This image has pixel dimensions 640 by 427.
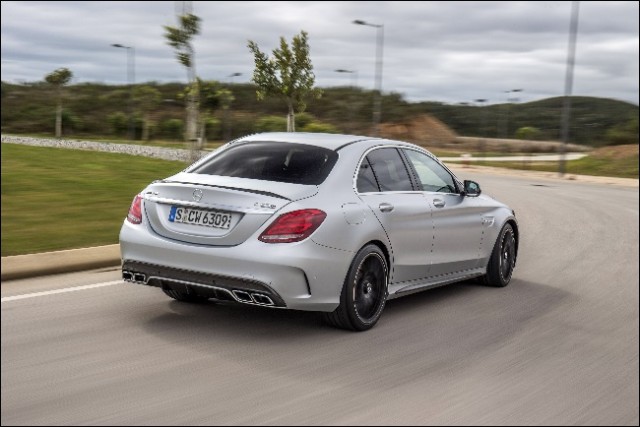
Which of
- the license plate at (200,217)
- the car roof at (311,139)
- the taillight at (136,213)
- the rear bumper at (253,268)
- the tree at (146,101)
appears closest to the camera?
the rear bumper at (253,268)

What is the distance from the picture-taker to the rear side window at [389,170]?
7609 mm

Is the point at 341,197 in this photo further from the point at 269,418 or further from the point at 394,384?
the point at 269,418

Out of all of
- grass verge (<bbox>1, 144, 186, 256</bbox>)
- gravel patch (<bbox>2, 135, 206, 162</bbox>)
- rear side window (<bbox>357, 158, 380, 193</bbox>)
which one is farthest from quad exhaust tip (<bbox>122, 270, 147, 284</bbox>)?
gravel patch (<bbox>2, 135, 206, 162</bbox>)

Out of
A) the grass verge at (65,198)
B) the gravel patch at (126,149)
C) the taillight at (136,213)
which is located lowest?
the gravel patch at (126,149)

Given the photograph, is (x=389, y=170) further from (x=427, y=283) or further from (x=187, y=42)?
(x=187, y=42)

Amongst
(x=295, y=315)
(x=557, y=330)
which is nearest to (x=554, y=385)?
(x=557, y=330)

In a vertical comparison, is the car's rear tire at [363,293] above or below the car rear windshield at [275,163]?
below

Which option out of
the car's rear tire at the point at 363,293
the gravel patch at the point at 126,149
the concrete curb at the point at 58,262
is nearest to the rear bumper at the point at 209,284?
the car's rear tire at the point at 363,293

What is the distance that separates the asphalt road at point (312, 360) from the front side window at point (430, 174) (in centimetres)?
104

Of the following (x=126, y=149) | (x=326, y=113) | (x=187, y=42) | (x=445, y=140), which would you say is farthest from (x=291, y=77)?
(x=326, y=113)

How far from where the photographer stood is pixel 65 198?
49.6ft

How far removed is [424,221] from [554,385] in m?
2.47

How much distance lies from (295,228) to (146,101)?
9051 centimetres

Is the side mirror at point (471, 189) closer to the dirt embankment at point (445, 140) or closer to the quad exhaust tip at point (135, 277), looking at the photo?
the quad exhaust tip at point (135, 277)
